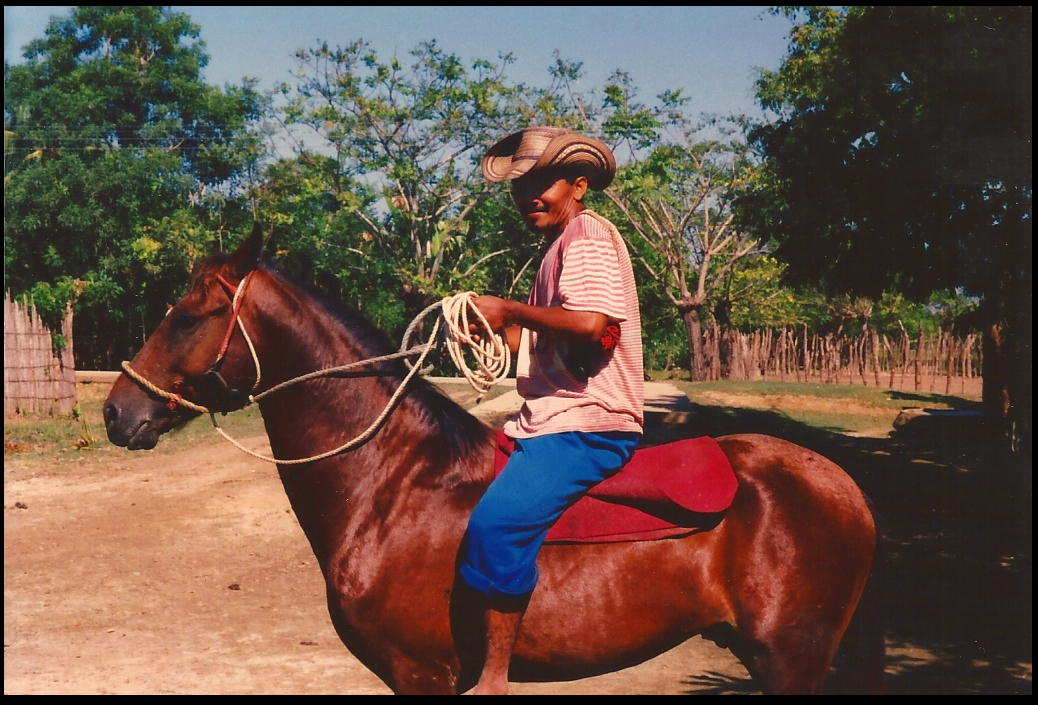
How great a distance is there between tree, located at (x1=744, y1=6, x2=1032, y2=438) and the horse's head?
8.12m

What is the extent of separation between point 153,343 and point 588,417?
5.46 ft

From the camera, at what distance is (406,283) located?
83.4 ft

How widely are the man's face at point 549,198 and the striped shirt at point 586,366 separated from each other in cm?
9

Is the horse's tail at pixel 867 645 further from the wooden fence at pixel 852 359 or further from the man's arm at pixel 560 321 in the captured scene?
the wooden fence at pixel 852 359

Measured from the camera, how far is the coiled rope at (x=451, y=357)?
288 cm

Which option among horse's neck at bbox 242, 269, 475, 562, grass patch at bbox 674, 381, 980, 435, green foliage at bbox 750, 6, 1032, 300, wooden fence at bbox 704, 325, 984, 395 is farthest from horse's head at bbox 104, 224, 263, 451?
wooden fence at bbox 704, 325, 984, 395

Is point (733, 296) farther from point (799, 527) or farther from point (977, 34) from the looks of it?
point (799, 527)

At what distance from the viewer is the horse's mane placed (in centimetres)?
316

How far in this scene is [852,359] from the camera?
29234 mm

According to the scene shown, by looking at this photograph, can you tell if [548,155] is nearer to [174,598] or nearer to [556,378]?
[556,378]

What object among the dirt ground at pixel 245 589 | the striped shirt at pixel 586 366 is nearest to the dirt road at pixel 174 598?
the dirt ground at pixel 245 589

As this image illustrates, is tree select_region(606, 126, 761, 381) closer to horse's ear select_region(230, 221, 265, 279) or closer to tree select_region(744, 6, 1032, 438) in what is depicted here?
tree select_region(744, 6, 1032, 438)

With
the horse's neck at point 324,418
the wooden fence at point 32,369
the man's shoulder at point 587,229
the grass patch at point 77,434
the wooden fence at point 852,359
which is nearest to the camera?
the man's shoulder at point 587,229
